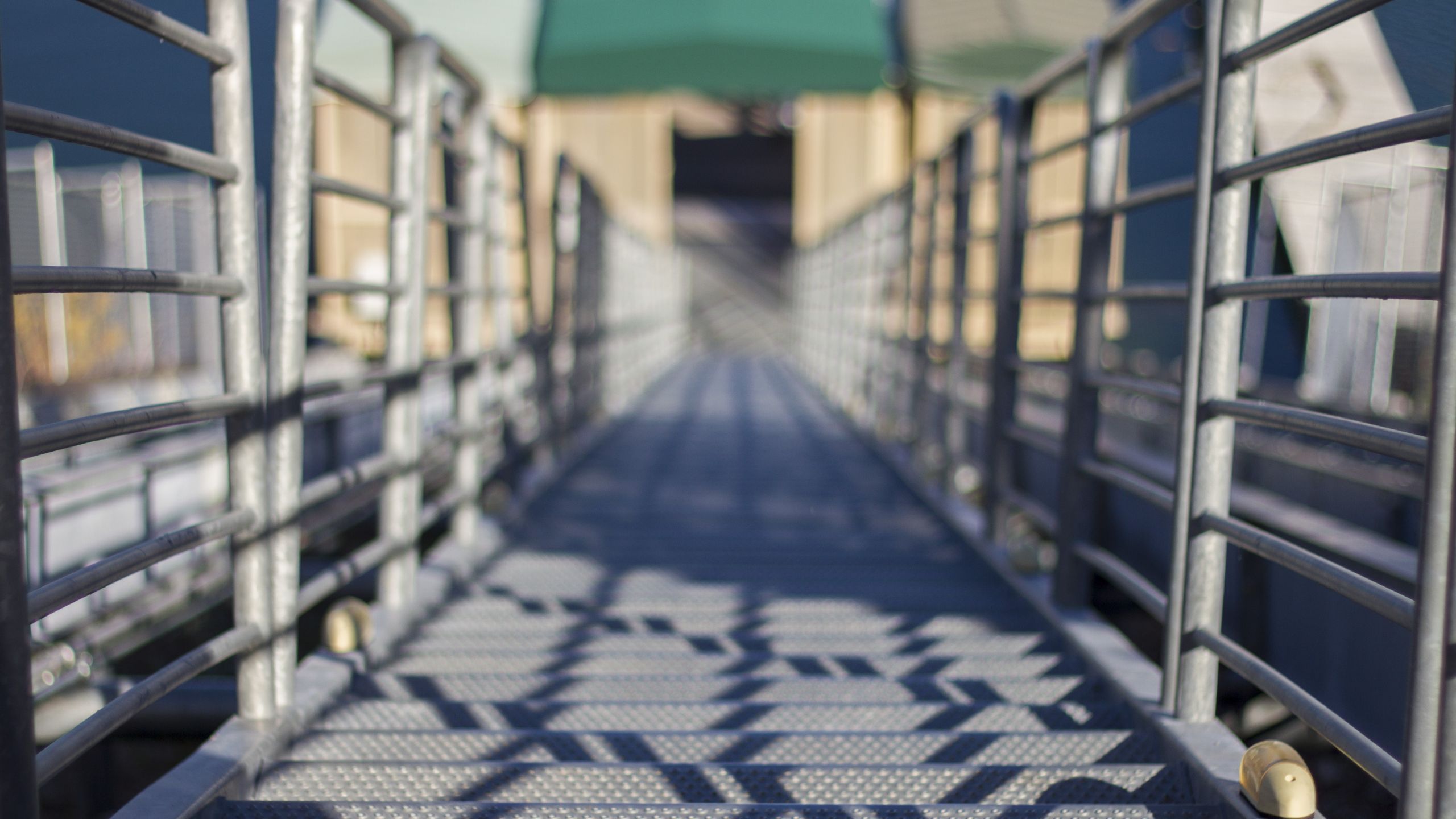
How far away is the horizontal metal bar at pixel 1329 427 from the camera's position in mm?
1176

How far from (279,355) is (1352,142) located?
1.58m

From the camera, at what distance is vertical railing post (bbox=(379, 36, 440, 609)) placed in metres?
2.41

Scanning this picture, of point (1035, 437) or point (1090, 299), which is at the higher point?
point (1090, 299)

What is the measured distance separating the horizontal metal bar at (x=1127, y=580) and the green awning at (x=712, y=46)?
3751mm

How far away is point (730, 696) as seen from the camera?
2.17 metres

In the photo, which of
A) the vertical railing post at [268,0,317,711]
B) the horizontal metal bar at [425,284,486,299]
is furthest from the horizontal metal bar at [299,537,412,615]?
the horizontal metal bar at [425,284,486,299]

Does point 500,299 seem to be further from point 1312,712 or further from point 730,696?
point 1312,712

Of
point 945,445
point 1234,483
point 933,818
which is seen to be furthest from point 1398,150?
point 933,818

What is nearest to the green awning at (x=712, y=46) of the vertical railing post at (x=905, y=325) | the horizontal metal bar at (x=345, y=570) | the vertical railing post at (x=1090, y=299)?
the vertical railing post at (x=905, y=325)

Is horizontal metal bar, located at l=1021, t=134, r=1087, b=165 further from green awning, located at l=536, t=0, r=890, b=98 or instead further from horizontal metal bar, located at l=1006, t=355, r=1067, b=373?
green awning, located at l=536, t=0, r=890, b=98

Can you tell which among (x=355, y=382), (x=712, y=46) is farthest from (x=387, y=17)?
(x=712, y=46)

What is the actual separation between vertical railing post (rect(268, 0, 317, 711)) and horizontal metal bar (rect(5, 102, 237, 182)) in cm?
22

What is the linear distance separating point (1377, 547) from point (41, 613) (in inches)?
117

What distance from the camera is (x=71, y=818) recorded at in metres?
3.87
